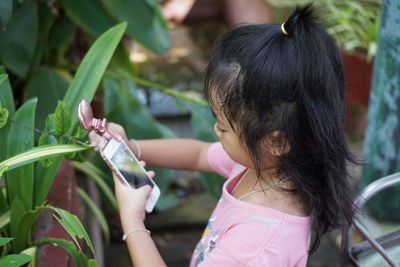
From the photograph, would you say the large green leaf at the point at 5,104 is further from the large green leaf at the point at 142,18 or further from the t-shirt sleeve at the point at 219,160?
the large green leaf at the point at 142,18

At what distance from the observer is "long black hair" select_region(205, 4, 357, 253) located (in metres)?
1.02

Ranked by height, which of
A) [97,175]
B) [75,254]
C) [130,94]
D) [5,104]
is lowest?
[97,175]

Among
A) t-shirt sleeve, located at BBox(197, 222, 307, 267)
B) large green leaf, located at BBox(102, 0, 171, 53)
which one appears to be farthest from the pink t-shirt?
large green leaf, located at BBox(102, 0, 171, 53)

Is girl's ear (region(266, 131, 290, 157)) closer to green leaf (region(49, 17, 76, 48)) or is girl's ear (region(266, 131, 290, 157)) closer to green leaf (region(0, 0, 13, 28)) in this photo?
green leaf (region(0, 0, 13, 28))

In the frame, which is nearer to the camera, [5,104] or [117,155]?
[117,155]

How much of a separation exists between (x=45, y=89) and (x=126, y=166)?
85 cm

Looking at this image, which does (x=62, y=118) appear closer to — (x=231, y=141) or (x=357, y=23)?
(x=231, y=141)

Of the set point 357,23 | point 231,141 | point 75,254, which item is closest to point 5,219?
point 75,254

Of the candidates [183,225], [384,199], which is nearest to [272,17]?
[183,225]

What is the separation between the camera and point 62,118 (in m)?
1.11

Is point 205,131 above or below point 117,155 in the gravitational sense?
below

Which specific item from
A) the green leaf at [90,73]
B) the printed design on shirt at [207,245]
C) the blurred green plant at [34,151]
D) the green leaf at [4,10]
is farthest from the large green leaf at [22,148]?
the printed design on shirt at [207,245]

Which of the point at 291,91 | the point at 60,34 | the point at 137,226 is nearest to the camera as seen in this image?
the point at 291,91

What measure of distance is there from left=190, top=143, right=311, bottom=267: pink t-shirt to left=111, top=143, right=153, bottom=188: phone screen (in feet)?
0.61
